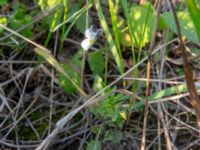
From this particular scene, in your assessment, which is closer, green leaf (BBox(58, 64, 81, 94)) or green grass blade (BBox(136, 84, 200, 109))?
green grass blade (BBox(136, 84, 200, 109))

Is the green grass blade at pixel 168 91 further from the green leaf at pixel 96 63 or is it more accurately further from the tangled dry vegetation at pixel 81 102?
the green leaf at pixel 96 63

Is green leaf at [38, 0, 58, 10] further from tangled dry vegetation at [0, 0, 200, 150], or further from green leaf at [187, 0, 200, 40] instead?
green leaf at [187, 0, 200, 40]

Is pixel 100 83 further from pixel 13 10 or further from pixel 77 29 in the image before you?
pixel 13 10

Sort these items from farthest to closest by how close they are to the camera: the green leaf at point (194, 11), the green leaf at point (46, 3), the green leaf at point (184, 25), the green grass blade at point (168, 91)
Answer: the green leaf at point (46, 3), the green leaf at point (184, 25), the green grass blade at point (168, 91), the green leaf at point (194, 11)

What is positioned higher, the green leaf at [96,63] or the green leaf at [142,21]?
the green leaf at [142,21]

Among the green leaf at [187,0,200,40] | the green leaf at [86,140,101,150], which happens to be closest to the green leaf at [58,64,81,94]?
the green leaf at [86,140,101,150]

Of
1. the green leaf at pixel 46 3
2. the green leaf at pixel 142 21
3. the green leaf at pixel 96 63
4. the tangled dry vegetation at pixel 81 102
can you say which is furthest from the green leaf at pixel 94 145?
the green leaf at pixel 46 3

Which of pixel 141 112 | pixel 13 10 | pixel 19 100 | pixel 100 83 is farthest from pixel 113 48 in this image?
pixel 13 10
